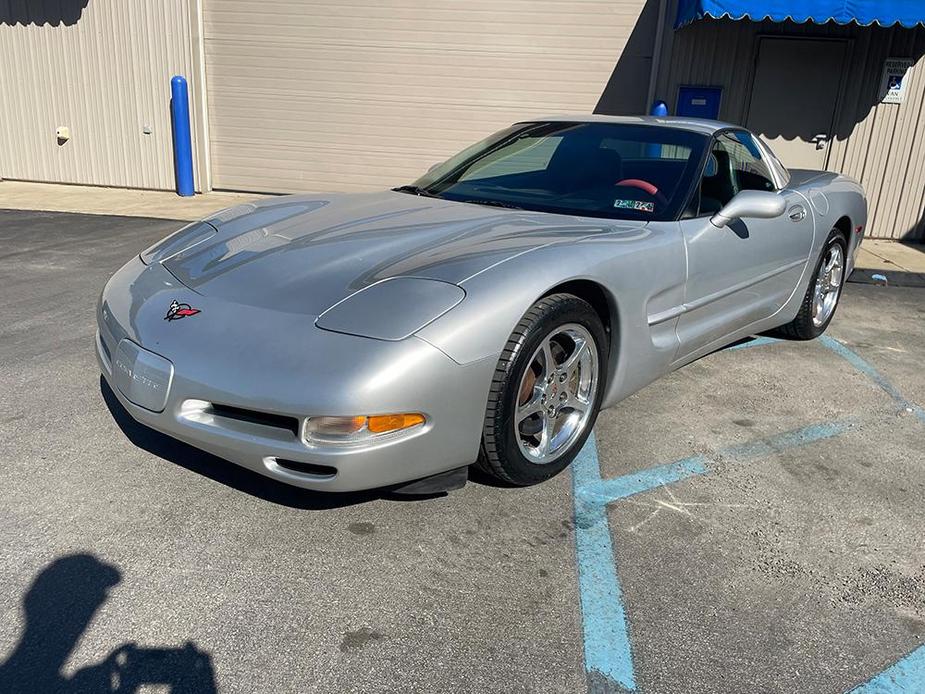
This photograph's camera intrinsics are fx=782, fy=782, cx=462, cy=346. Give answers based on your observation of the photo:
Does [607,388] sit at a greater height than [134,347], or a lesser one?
lesser

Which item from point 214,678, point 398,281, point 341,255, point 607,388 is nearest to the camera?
point 214,678

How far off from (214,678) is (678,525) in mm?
1631

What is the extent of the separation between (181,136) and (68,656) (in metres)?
10.2

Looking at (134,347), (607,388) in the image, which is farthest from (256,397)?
(607,388)

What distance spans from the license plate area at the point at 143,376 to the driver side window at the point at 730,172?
2.46 meters

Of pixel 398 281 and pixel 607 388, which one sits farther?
pixel 607 388

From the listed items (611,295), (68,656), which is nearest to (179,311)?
(68,656)

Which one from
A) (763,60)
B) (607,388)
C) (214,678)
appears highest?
(763,60)

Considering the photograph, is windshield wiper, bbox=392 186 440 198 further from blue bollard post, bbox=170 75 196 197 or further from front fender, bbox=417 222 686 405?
blue bollard post, bbox=170 75 196 197

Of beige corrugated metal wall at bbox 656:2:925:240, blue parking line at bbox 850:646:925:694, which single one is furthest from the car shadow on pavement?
beige corrugated metal wall at bbox 656:2:925:240

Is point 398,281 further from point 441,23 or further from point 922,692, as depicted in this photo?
point 441,23

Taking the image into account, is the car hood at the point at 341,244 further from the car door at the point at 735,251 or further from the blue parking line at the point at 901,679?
the blue parking line at the point at 901,679

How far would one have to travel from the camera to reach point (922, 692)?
2.04 metres

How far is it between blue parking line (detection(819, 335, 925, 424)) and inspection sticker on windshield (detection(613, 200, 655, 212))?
1751mm
